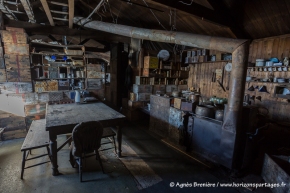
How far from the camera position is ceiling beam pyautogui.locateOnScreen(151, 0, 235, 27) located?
282 centimetres

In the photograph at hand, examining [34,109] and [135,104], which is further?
[135,104]

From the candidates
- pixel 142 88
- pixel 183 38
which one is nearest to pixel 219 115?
pixel 183 38

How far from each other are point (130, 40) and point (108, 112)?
3093mm

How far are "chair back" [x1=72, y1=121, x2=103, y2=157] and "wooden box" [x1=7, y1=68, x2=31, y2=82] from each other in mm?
2599

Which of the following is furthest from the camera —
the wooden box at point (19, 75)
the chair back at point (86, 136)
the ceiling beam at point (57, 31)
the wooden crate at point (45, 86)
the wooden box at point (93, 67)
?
the wooden box at point (93, 67)

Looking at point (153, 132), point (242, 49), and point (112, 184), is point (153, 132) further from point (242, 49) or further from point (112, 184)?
point (242, 49)

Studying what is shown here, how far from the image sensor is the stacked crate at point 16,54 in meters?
3.49

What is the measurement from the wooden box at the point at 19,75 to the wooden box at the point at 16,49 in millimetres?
375

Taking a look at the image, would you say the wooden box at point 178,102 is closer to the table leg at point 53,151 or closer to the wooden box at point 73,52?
the table leg at point 53,151

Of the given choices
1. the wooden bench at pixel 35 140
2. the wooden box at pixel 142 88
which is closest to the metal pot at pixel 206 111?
the wooden box at pixel 142 88

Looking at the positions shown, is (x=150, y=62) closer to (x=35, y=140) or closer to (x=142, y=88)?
(x=142, y=88)

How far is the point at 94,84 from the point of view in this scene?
179 inches

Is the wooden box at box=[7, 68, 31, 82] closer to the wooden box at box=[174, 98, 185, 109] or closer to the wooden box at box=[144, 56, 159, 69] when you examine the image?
the wooden box at box=[144, 56, 159, 69]

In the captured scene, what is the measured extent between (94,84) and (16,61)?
1804 mm
